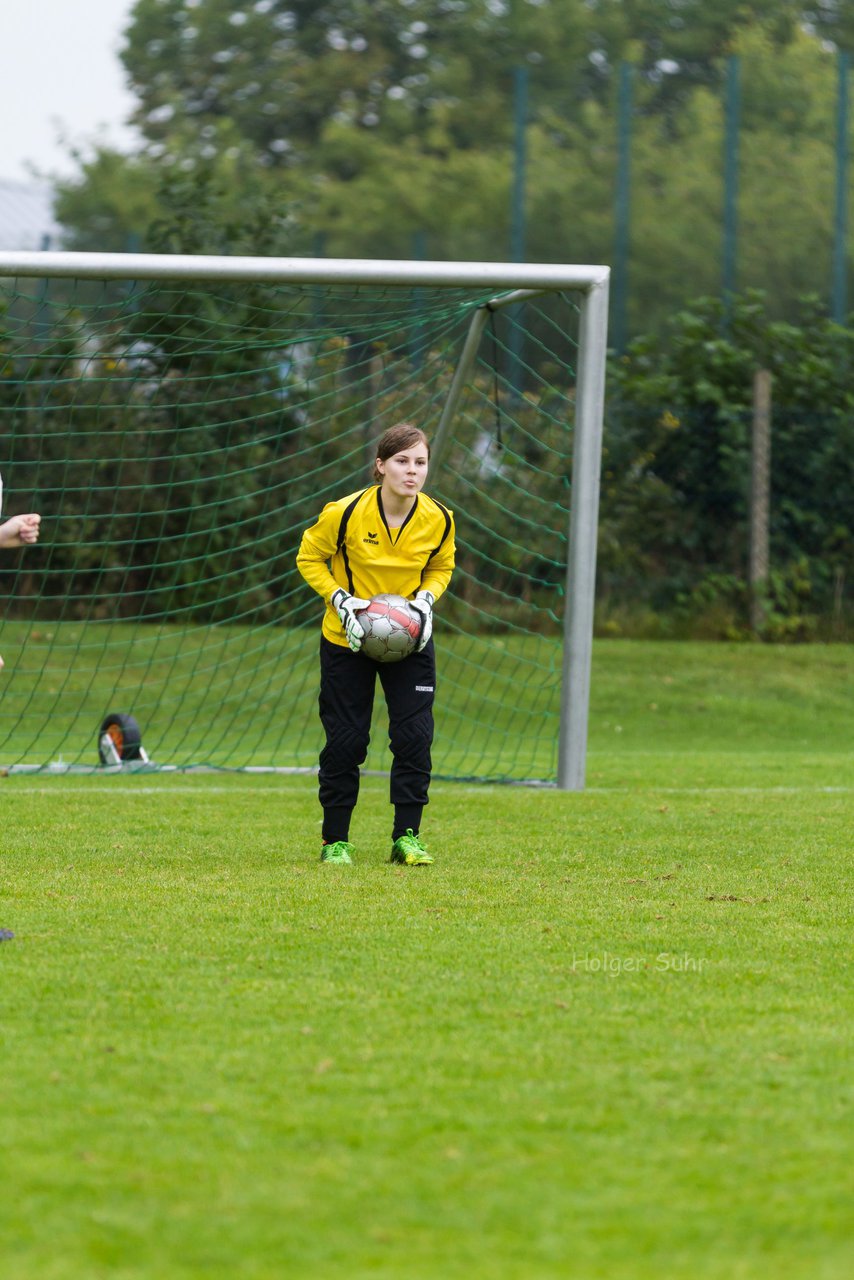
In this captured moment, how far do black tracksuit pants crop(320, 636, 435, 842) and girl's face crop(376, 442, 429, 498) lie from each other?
560 mm

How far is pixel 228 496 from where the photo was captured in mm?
11203

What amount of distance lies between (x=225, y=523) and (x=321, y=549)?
5.83m

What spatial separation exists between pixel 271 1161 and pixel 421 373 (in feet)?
25.2

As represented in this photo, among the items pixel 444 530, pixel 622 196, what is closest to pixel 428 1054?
pixel 444 530

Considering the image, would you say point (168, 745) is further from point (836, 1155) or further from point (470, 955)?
point (836, 1155)

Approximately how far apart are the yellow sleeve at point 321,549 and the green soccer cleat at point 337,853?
0.84 m

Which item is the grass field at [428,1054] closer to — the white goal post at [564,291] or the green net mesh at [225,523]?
the white goal post at [564,291]

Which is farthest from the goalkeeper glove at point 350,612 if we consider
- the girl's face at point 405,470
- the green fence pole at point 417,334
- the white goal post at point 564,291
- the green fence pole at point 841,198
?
the green fence pole at point 841,198

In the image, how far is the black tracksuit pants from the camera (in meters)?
5.68

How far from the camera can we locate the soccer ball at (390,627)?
5.51 meters

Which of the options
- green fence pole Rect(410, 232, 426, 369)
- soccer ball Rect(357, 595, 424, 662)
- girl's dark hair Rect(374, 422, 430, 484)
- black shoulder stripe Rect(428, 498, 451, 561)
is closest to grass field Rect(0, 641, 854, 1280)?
soccer ball Rect(357, 595, 424, 662)

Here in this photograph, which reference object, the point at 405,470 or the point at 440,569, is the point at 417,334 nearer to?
the point at 440,569

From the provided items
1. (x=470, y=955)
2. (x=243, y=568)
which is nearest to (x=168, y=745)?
(x=243, y=568)

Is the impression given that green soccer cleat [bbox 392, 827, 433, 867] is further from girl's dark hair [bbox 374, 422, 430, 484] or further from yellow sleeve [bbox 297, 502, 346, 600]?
girl's dark hair [bbox 374, 422, 430, 484]
